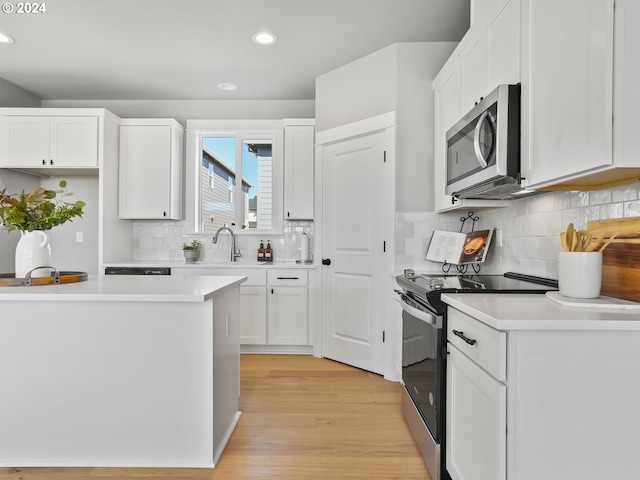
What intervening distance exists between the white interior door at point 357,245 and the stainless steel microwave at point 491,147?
96 centimetres

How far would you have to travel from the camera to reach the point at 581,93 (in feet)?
4.17

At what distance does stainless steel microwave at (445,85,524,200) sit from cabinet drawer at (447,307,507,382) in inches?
26.7

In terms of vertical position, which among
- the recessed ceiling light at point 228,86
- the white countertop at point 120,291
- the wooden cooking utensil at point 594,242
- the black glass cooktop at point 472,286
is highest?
the recessed ceiling light at point 228,86

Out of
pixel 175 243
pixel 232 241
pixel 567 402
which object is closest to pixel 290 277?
pixel 232 241

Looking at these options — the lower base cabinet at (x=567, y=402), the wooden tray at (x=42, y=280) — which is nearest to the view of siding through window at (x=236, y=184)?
the wooden tray at (x=42, y=280)

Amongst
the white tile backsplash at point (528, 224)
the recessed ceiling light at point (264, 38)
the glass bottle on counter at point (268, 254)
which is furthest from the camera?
the glass bottle on counter at point (268, 254)

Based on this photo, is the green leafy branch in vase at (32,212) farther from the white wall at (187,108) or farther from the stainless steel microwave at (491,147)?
the white wall at (187,108)

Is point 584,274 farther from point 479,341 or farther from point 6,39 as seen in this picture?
point 6,39

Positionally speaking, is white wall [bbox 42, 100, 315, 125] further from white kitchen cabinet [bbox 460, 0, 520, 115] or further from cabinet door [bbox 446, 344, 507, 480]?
cabinet door [bbox 446, 344, 507, 480]

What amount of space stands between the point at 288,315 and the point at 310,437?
165 cm

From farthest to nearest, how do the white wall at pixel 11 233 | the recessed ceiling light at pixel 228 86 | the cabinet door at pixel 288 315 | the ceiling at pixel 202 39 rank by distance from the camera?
the recessed ceiling light at pixel 228 86
the white wall at pixel 11 233
the cabinet door at pixel 288 315
the ceiling at pixel 202 39

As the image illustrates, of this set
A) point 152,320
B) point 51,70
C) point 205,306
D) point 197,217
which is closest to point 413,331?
point 205,306

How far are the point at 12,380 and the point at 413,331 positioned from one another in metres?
2.03

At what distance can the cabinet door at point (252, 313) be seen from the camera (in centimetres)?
378
